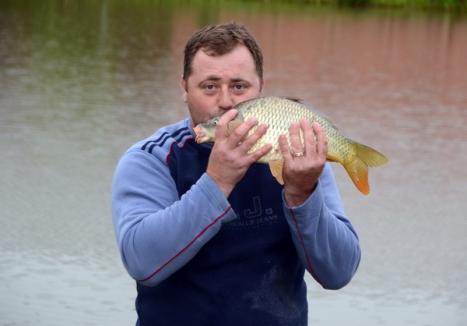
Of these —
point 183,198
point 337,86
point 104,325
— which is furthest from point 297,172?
point 337,86

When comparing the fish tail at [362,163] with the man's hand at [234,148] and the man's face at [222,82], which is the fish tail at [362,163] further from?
the man's hand at [234,148]

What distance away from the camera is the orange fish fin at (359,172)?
10.9ft

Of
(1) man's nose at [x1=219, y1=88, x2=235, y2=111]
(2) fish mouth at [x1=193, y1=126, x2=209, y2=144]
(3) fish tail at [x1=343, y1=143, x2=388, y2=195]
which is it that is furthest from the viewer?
(3) fish tail at [x1=343, y1=143, x2=388, y2=195]

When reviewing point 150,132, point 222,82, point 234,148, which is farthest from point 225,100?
point 150,132

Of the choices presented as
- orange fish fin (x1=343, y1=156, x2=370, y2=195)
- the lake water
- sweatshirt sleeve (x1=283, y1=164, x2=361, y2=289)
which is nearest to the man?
sweatshirt sleeve (x1=283, y1=164, x2=361, y2=289)

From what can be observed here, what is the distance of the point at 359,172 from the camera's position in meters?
3.37

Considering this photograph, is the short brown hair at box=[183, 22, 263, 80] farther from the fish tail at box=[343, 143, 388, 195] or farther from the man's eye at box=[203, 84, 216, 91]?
the fish tail at box=[343, 143, 388, 195]

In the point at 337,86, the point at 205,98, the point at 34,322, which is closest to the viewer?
the point at 205,98

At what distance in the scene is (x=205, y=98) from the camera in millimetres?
3215

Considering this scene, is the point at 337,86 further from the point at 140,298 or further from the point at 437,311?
the point at 140,298

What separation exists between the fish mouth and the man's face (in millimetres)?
112

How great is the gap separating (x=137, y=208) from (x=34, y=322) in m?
3.12

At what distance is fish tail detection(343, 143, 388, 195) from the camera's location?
332 cm

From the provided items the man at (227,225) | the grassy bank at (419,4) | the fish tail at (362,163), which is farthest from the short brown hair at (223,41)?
the grassy bank at (419,4)
